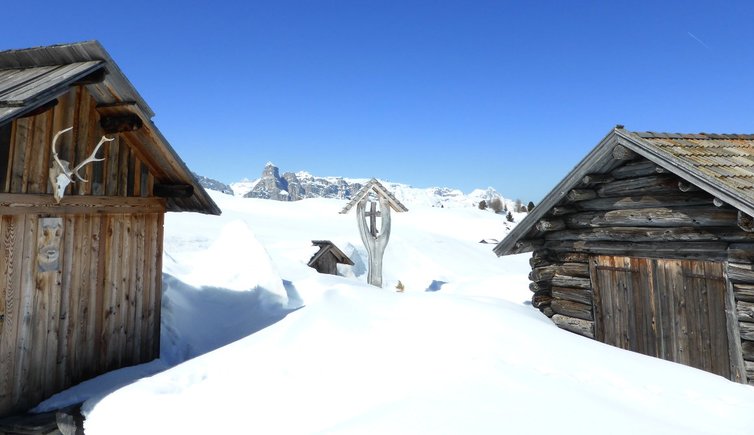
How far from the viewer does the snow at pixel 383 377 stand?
177 inches

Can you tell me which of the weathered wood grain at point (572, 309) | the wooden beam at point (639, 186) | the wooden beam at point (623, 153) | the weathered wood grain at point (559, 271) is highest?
the wooden beam at point (623, 153)

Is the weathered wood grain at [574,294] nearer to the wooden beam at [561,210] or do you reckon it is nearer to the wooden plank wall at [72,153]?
the wooden beam at [561,210]

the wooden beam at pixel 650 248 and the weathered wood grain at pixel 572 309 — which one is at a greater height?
the wooden beam at pixel 650 248

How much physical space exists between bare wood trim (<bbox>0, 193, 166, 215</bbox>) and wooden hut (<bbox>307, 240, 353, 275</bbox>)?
9.41 metres

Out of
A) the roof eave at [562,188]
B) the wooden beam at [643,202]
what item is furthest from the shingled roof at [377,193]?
the wooden beam at [643,202]

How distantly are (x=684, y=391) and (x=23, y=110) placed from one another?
742 cm

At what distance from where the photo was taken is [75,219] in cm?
599

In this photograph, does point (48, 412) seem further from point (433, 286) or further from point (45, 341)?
point (433, 286)

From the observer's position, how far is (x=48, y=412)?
5242 millimetres

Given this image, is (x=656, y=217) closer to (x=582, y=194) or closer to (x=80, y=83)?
(x=582, y=194)

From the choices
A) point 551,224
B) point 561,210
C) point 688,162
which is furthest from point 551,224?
point 688,162

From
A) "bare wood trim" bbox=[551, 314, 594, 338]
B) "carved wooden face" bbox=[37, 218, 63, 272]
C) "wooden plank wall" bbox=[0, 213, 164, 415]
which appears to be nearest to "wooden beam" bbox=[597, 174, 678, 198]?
"bare wood trim" bbox=[551, 314, 594, 338]

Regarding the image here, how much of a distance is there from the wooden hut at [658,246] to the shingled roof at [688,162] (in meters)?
0.02

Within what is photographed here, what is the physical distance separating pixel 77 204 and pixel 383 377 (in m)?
4.24
